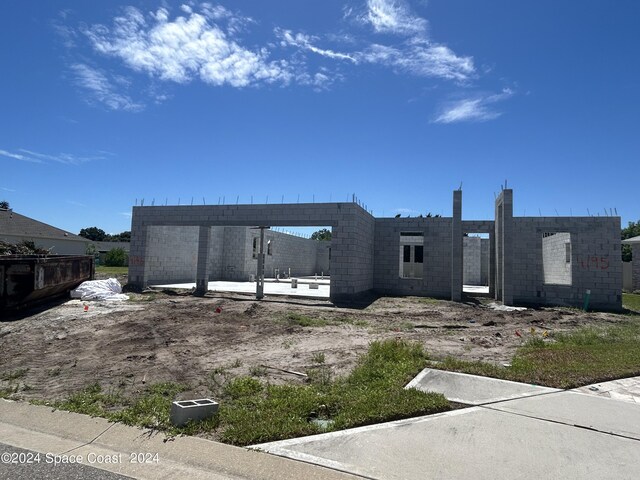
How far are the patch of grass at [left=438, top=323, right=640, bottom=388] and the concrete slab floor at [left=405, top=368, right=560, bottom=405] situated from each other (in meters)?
0.30

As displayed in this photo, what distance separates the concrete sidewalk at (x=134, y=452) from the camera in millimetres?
3461

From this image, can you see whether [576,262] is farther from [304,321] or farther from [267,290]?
[267,290]

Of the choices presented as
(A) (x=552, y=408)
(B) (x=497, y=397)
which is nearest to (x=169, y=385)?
(B) (x=497, y=397)

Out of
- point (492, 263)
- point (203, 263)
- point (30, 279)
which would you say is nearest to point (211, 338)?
point (30, 279)

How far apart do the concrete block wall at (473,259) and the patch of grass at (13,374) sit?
29.7 meters

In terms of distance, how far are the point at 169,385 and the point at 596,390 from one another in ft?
19.2

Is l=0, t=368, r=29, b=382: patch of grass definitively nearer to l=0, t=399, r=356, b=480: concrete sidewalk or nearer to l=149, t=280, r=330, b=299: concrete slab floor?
l=0, t=399, r=356, b=480: concrete sidewalk

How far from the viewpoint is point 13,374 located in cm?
629

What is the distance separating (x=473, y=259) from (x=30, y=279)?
28456mm

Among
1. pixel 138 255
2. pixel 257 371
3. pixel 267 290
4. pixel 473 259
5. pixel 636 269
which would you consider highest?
pixel 473 259

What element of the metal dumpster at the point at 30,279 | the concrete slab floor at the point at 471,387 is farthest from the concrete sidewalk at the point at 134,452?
the metal dumpster at the point at 30,279

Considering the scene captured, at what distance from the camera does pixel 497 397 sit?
5281mm

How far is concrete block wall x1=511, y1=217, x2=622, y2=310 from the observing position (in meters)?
17.7

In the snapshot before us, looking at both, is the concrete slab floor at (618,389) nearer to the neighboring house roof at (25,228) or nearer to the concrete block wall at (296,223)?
the concrete block wall at (296,223)
